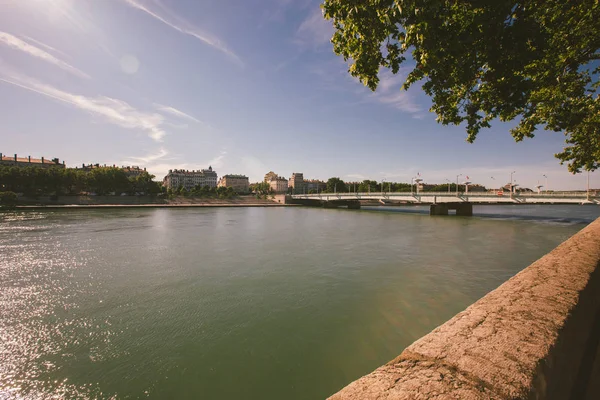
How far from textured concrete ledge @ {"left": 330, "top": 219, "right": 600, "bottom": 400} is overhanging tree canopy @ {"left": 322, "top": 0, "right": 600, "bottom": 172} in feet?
15.7

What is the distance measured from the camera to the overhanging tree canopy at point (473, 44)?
18.4 feet

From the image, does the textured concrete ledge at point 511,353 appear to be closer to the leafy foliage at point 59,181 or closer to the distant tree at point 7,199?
the distant tree at point 7,199

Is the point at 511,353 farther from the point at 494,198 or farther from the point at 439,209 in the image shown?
the point at 439,209

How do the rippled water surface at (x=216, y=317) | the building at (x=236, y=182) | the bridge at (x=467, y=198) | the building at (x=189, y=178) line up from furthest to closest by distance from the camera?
the building at (x=236, y=182) < the building at (x=189, y=178) < the bridge at (x=467, y=198) < the rippled water surface at (x=216, y=317)

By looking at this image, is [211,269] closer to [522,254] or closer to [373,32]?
[373,32]

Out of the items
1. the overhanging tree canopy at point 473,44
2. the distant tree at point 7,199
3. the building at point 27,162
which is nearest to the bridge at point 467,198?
the overhanging tree canopy at point 473,44

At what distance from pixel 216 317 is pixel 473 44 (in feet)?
35.2

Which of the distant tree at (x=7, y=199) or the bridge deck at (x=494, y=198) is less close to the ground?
the bridge deck at (x=494, y=198)

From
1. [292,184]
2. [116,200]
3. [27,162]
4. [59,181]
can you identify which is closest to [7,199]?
[59,181]

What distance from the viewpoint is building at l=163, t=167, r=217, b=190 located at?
154875mm

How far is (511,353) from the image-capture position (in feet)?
7.71

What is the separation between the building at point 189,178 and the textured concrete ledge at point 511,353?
16113cm

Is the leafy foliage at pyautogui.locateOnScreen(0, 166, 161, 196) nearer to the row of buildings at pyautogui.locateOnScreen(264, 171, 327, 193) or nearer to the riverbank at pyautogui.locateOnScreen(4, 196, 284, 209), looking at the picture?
the riverbank at pyautogui.locateOnScreen(4, 196, 284, 209)

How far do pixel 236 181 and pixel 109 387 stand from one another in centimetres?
18168
